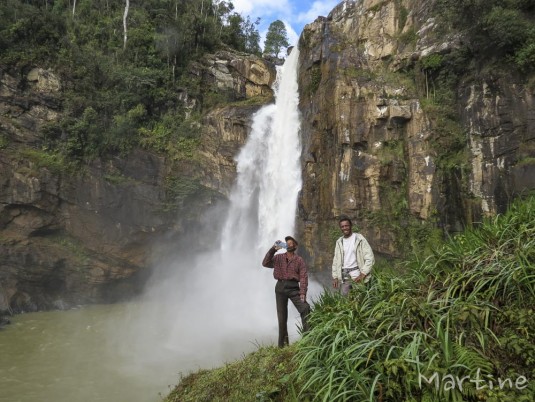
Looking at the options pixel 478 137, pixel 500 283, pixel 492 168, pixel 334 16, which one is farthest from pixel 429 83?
pixel 500 283

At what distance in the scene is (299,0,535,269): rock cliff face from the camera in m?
11.1

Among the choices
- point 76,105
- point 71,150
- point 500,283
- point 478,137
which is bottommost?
point 500,283

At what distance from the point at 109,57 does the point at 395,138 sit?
18.0m

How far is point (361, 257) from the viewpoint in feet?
16.2

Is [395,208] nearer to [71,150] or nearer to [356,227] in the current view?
[356,227]

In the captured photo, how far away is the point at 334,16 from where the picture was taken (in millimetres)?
17625

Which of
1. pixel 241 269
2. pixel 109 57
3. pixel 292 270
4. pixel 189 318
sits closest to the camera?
pixel 292 270

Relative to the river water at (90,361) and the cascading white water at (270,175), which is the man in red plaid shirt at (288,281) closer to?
the river water at (90,361)

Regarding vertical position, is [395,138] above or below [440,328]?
above

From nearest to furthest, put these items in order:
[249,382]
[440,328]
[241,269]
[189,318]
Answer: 1. [440,328]
2. [249,382]
3. [189,318]
4. [241,269]

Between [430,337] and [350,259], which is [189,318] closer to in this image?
[350,259]

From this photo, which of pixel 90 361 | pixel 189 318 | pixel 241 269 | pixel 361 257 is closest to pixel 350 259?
pixel 361 257

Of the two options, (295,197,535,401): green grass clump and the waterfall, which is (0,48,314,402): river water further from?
(295,197,535,401): green grass clump

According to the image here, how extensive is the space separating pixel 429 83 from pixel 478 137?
9.18 feet
